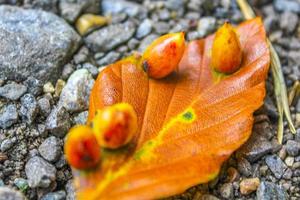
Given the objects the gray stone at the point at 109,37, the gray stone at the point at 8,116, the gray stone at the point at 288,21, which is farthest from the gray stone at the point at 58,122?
the gray stone at the point at 288,21

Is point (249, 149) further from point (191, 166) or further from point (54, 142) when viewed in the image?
point (54, 142)

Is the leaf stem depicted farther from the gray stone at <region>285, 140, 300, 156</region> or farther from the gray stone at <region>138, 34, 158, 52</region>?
the gray stone at <region>138, 34, 158, 52</region>

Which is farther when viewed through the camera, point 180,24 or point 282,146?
point 180,24

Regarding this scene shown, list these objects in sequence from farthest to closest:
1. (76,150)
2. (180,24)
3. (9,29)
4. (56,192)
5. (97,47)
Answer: (180,24)
(97,47)
(9,29)
(56,192)
(76,150)

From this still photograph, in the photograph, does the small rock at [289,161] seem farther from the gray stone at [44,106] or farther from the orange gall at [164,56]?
the gray stone at [44,106]

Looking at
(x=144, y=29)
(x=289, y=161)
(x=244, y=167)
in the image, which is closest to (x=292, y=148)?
(x=289, y=161)

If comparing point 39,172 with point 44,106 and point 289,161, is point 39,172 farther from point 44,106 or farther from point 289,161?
point 289,161

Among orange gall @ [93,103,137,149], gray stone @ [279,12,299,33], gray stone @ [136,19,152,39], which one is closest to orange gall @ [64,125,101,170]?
orange gall @ [93,103,137,149]

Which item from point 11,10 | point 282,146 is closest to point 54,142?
point 11,10
